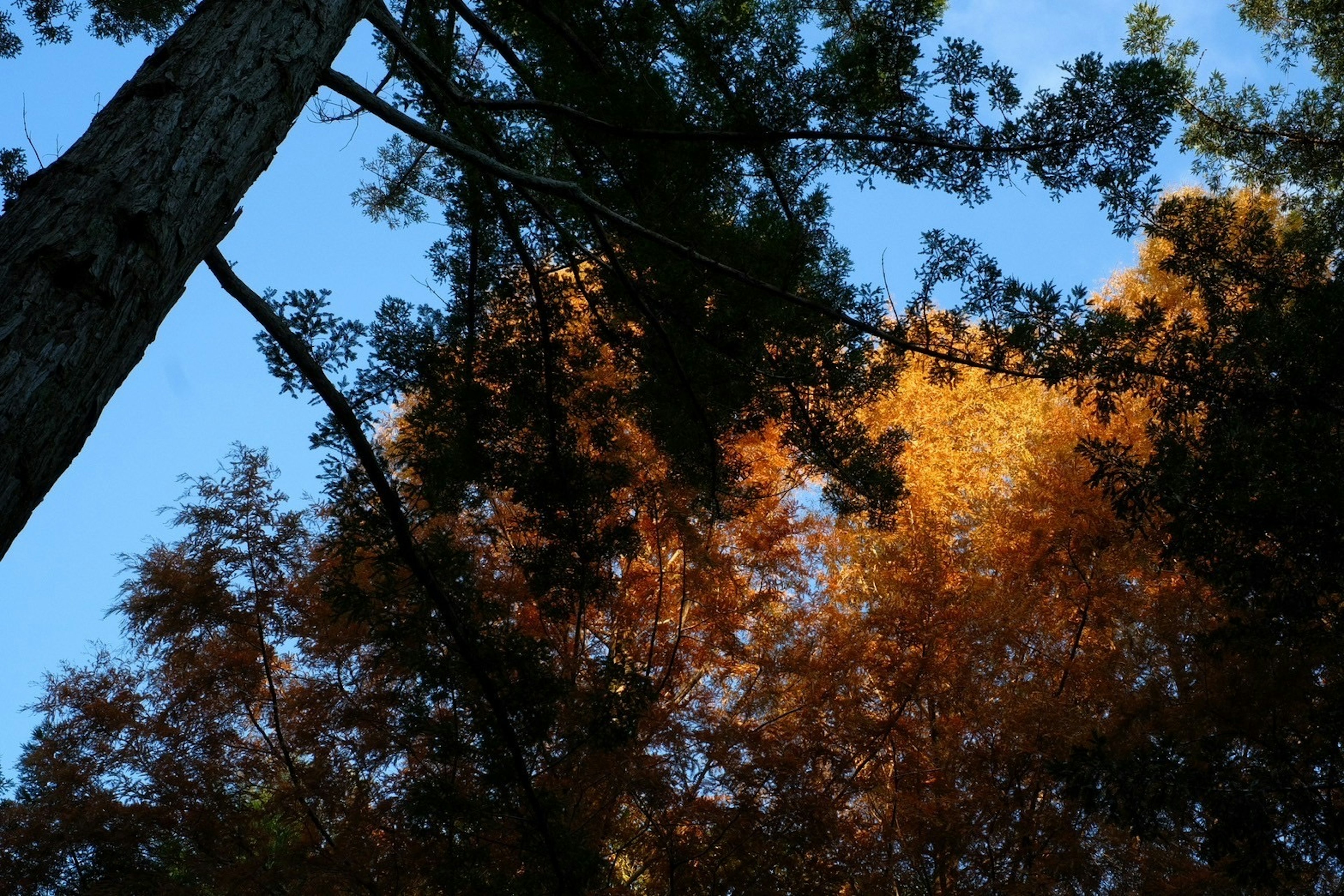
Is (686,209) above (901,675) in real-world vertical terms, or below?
below

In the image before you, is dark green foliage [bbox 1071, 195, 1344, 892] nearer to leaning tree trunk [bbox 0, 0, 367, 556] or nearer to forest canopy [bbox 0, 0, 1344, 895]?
forest canopy [bbox 0, 0, 1344, 895]

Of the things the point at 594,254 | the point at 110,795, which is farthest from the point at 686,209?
the point at 110,795

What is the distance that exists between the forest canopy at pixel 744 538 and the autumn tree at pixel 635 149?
0.03 m

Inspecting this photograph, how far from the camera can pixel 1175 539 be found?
16.1 feet

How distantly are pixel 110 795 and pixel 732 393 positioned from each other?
18.5ft

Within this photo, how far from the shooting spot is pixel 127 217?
1.63m

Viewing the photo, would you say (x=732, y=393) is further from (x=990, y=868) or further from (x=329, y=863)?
(x=990, y=868)

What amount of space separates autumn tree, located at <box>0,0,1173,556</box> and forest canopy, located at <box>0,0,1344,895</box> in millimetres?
29

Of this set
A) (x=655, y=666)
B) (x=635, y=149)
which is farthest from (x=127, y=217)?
(x=655, y=666)

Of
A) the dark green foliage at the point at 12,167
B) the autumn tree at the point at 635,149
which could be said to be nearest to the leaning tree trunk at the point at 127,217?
the autumn tree at the point at 635,149

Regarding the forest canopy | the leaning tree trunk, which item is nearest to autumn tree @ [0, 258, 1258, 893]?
the forest canopy

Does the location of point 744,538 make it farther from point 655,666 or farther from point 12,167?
point 12,167

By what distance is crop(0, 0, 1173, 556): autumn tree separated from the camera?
68.1 inches

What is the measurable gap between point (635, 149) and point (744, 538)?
425cm
